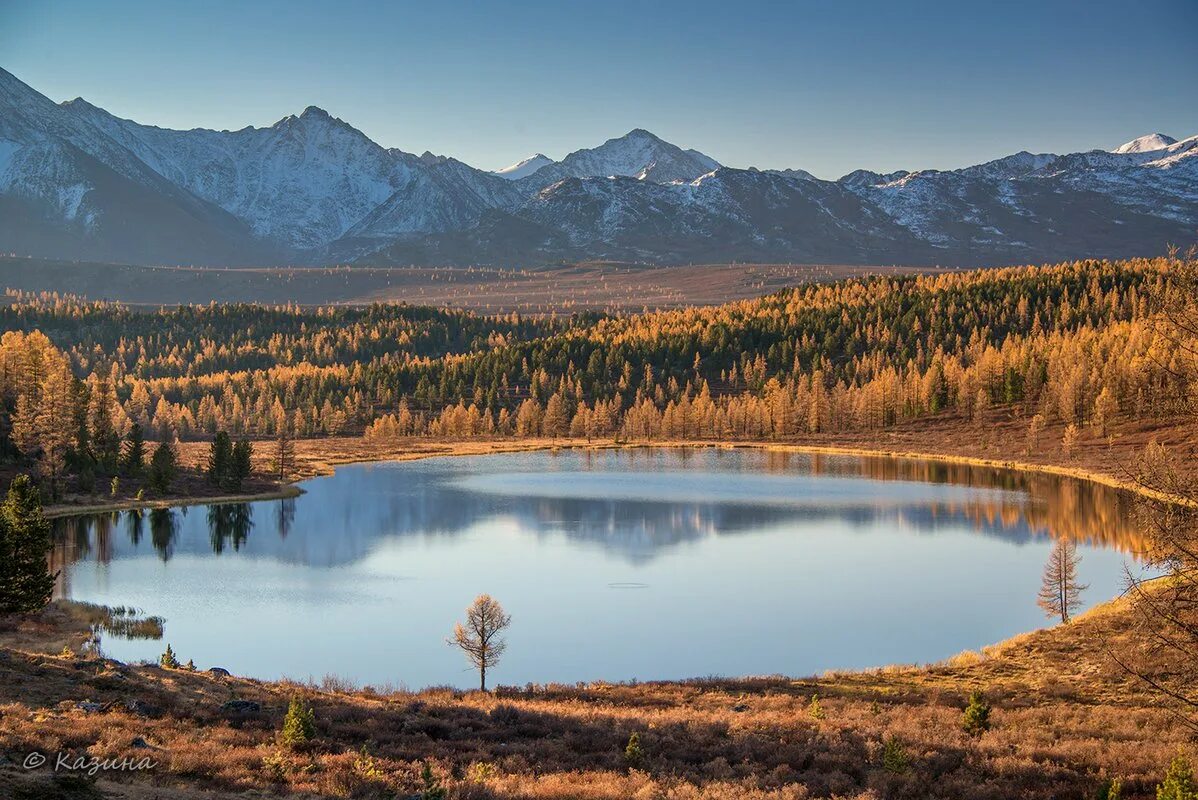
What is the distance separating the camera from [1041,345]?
19525 centimetres

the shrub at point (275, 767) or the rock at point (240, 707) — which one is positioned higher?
the shrub at point (275, 767)

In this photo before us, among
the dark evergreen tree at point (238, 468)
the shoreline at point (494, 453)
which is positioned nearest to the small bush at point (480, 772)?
the shoreline at point (494, 453)

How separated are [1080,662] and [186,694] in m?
37.7

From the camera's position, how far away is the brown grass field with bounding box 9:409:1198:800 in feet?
72.4

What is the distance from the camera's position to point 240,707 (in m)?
30.7

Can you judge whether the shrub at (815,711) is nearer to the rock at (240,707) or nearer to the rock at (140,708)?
the rock at (240,707)

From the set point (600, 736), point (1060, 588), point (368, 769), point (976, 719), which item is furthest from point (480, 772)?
point (1060, 588)

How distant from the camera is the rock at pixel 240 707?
30.2 m

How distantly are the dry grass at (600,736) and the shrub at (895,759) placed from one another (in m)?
0.25

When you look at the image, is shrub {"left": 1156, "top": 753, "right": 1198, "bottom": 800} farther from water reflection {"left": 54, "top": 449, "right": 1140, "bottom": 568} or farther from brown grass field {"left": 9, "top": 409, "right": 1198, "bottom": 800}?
water reflection {"left": 54, "top": 449, "right": 1140, "bottom": 568}

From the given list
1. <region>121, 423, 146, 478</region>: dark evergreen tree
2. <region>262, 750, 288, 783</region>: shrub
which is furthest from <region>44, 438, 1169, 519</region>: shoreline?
<region>262, 750, 288, 783</region>: shrub

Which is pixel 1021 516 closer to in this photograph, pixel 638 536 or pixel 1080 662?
pixel 638 536

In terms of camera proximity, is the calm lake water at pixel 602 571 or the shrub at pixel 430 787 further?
the calm lake water at pixel 602 571

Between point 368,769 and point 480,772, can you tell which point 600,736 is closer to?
point 480,772
